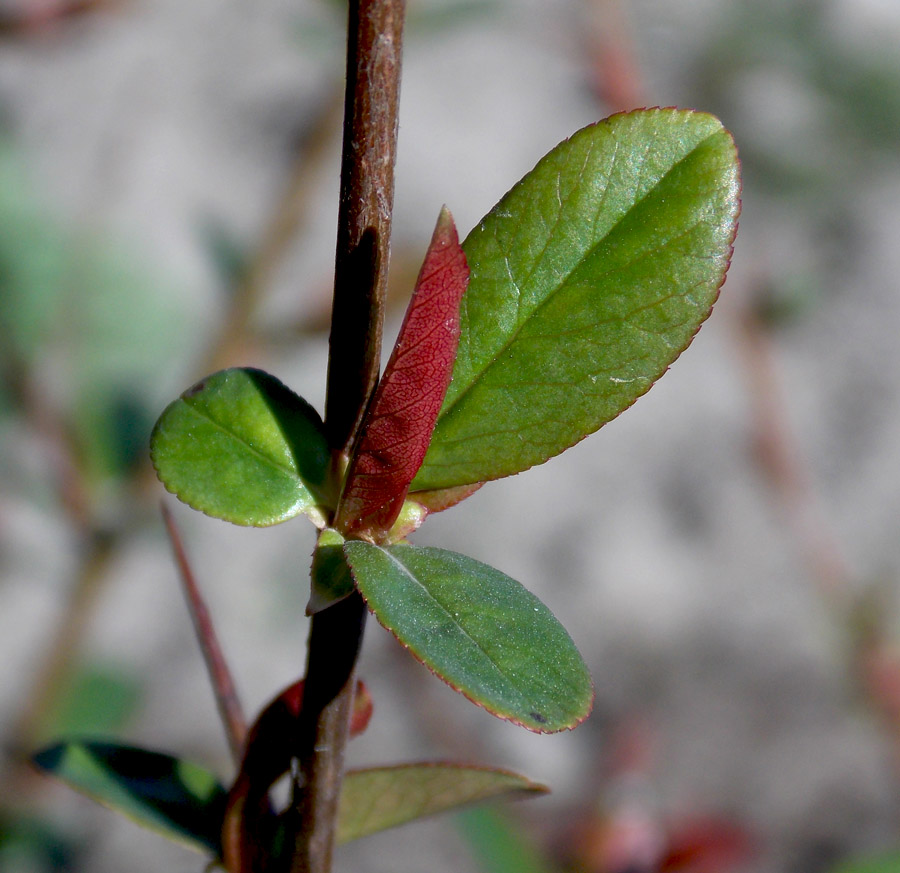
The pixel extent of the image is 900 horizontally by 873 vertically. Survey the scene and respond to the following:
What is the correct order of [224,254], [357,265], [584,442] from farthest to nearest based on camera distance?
[584,442], [224,254], [357,265]

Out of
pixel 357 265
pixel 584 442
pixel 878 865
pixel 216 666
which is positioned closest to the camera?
pixel 357 265

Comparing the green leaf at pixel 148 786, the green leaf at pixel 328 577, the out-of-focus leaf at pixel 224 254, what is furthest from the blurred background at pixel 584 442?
the green leaf at pixel 328 577

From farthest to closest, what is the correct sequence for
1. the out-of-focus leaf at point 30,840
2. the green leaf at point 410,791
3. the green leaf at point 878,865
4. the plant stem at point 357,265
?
the out-of-focus leaf at point 30,840 → the green leaf at point 878,865 → the green leaf at point 410,791 → the plant stem at point 357,265

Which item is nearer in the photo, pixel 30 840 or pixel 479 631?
pixel 479 631

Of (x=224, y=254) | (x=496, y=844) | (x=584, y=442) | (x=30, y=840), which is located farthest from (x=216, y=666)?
(x=584, y=442)

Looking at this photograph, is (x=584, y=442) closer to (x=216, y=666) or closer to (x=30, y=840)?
(x=30, y=840)

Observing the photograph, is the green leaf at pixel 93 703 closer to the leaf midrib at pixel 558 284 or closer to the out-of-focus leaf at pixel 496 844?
the out-of-focus leaf at pixel 496 844

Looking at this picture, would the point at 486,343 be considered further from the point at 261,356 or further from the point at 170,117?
the point at 170,117

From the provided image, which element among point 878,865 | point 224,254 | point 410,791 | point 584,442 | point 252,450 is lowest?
point 878,865
